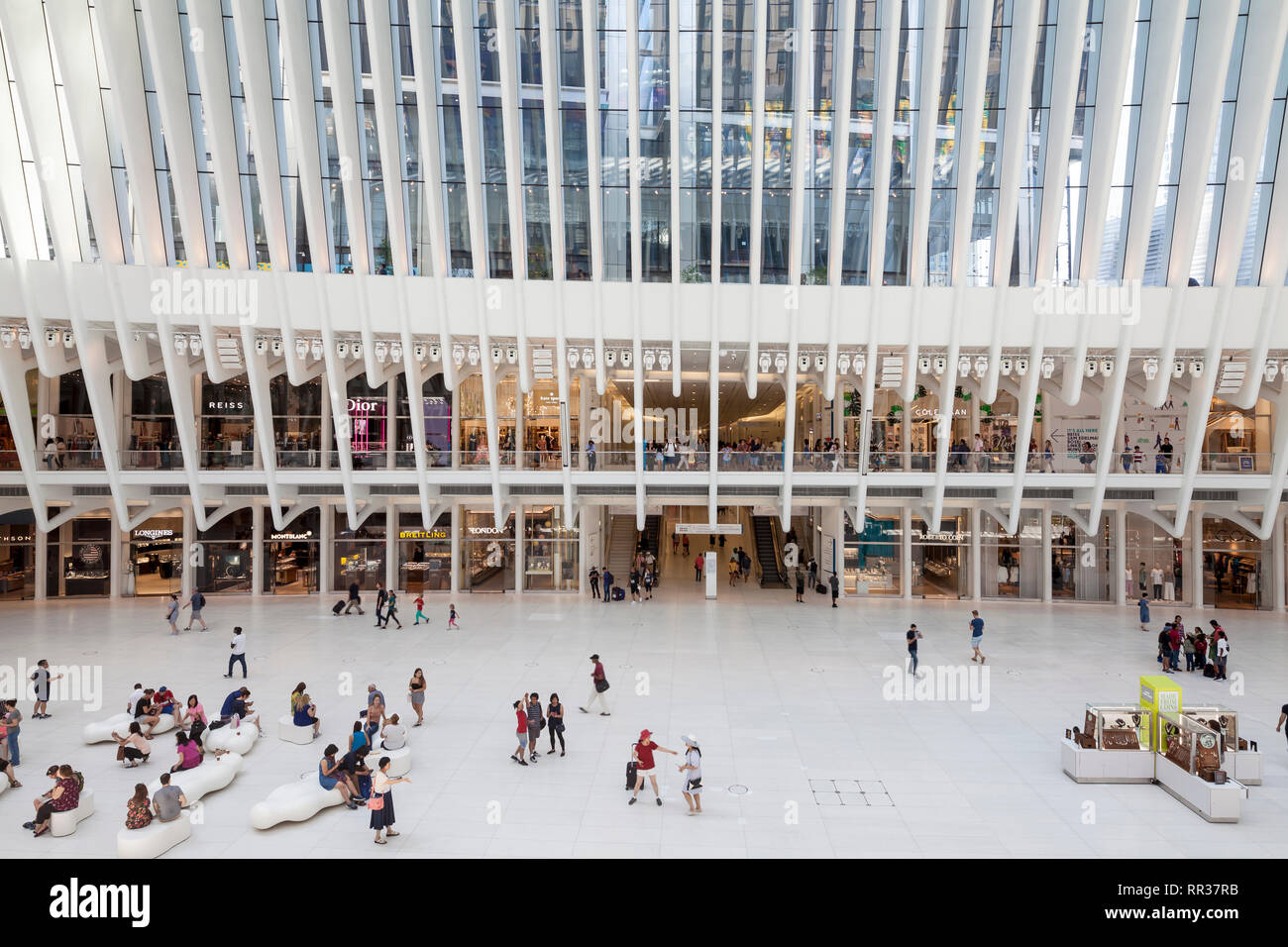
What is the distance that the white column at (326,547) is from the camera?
25766mm

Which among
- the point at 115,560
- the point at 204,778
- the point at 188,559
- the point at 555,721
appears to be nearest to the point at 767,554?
the point at 555,721

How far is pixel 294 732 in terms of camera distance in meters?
11.9

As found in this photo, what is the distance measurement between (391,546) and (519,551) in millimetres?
4248

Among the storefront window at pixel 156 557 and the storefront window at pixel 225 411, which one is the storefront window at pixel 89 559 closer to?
the storefront window at pixel 156 557

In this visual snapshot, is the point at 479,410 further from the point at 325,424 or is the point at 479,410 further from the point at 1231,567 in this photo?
the point at 1231,567

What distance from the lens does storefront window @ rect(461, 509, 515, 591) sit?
2634cm

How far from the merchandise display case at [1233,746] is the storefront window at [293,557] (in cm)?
2416

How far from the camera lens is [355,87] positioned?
1967cm

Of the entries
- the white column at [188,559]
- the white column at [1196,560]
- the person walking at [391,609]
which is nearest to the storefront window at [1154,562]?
the white column at [1196,560]

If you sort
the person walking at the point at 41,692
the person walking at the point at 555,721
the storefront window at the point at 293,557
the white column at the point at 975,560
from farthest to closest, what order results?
the storefront window at the point at 293,557 < the white column at the point at 975,560 < the person walking at the point at 41,692 < the person walking at the point at 555,721
